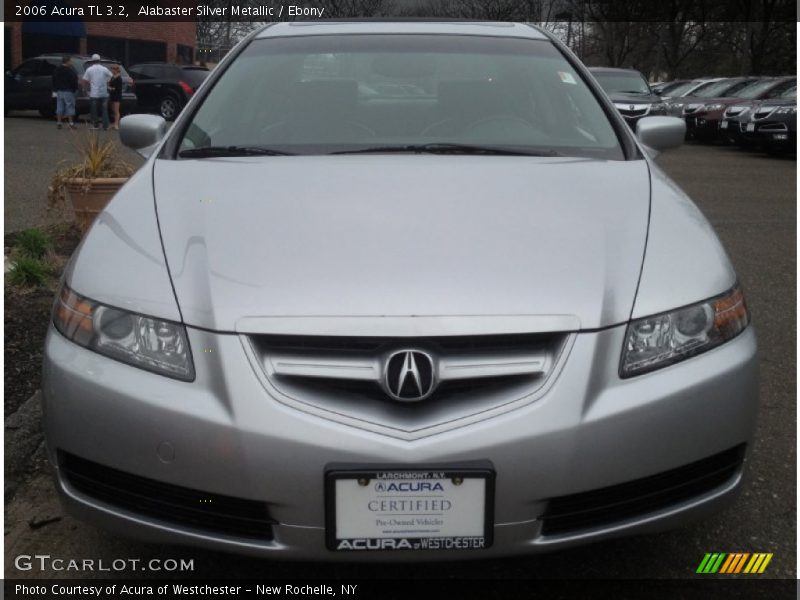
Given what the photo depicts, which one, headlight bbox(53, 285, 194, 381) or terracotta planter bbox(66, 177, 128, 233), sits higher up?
headlight bbox(53, 285, 194, 381)

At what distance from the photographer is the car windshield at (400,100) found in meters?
3.18

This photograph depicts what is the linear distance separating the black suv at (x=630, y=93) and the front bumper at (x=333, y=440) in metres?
16.8

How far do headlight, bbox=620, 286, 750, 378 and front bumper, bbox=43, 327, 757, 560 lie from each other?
32 millimetres

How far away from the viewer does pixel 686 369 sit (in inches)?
85.6

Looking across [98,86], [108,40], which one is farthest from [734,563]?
[108,40]

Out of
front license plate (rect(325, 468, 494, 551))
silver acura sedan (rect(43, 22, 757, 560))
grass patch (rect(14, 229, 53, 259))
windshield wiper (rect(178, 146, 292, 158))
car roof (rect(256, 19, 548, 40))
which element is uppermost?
car roof (rect(256, 19, 548, 40))

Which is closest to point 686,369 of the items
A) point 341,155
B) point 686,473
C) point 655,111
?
point 686,473

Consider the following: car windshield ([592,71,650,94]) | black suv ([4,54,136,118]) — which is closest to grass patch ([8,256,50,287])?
car windshield ([592,71,650,94])

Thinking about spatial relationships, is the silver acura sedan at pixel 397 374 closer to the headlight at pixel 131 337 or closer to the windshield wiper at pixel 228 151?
the headlight at pixel 131 337

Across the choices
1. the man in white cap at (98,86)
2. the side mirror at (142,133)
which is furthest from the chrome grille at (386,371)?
the man in white cap at (98,86)

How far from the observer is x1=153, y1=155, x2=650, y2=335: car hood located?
6.93 ft

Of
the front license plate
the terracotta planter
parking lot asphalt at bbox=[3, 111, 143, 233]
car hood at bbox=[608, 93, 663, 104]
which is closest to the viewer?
the front license plate

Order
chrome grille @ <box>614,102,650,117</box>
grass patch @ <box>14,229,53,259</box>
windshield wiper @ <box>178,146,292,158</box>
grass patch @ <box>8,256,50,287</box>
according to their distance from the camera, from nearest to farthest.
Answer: windshield wiper @ <box>178,146,292,158</box> → grass patch @ <box>8,256,50,287</box> → grass patch @ <box>14,229,53,259</box> → chrome grille @ <box>614,102,650,117</box>

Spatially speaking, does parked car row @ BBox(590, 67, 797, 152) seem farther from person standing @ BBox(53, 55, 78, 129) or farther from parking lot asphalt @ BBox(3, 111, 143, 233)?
person standing @ BBox(53, 55, 78, 129)
